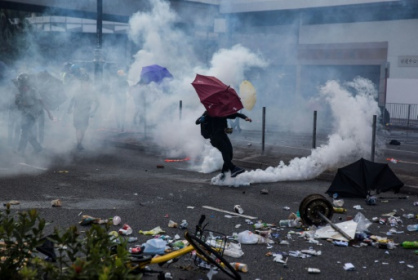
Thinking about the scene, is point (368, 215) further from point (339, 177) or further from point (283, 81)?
point (283, 81)

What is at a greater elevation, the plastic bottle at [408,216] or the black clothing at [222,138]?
the black clothing at [222,138]

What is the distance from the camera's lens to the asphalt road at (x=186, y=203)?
17.3 feet

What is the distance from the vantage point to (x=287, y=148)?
14.2m

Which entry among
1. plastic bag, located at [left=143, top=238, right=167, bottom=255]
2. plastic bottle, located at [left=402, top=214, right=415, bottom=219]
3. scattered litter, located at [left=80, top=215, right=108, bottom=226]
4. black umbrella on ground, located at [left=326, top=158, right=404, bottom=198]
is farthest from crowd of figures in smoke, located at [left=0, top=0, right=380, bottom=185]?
plastic bag, located at [left=143, top=238, right=167, bottom=255]

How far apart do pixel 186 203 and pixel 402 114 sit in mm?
18164

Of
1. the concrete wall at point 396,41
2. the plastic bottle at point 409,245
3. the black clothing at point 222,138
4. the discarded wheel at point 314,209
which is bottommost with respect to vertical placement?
the plastic bottle at point 409,245

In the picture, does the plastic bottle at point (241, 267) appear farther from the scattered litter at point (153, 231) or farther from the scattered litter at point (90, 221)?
the scattered litter at point (90, 221)

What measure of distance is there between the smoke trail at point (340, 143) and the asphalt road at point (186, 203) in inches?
10.4

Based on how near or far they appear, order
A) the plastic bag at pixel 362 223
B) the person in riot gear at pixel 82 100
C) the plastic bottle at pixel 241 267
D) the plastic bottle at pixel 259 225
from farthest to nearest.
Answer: the person in riot gear at pixel 82 100 → the plastic bottle at pixel 259 225 → the plastic bag at pixel 362 223 → the plastic bottle at pixel 241 267

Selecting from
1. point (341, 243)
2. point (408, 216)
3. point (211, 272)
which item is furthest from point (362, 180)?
point (211, 272)

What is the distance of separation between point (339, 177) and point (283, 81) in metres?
19.5

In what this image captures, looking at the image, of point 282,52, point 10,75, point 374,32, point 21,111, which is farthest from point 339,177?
point 282,52

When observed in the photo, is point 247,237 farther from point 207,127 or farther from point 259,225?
point 207,127

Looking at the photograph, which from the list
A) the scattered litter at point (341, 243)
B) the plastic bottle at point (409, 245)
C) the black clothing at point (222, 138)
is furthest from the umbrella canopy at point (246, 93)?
the plastic bottle at point (409, 245)
